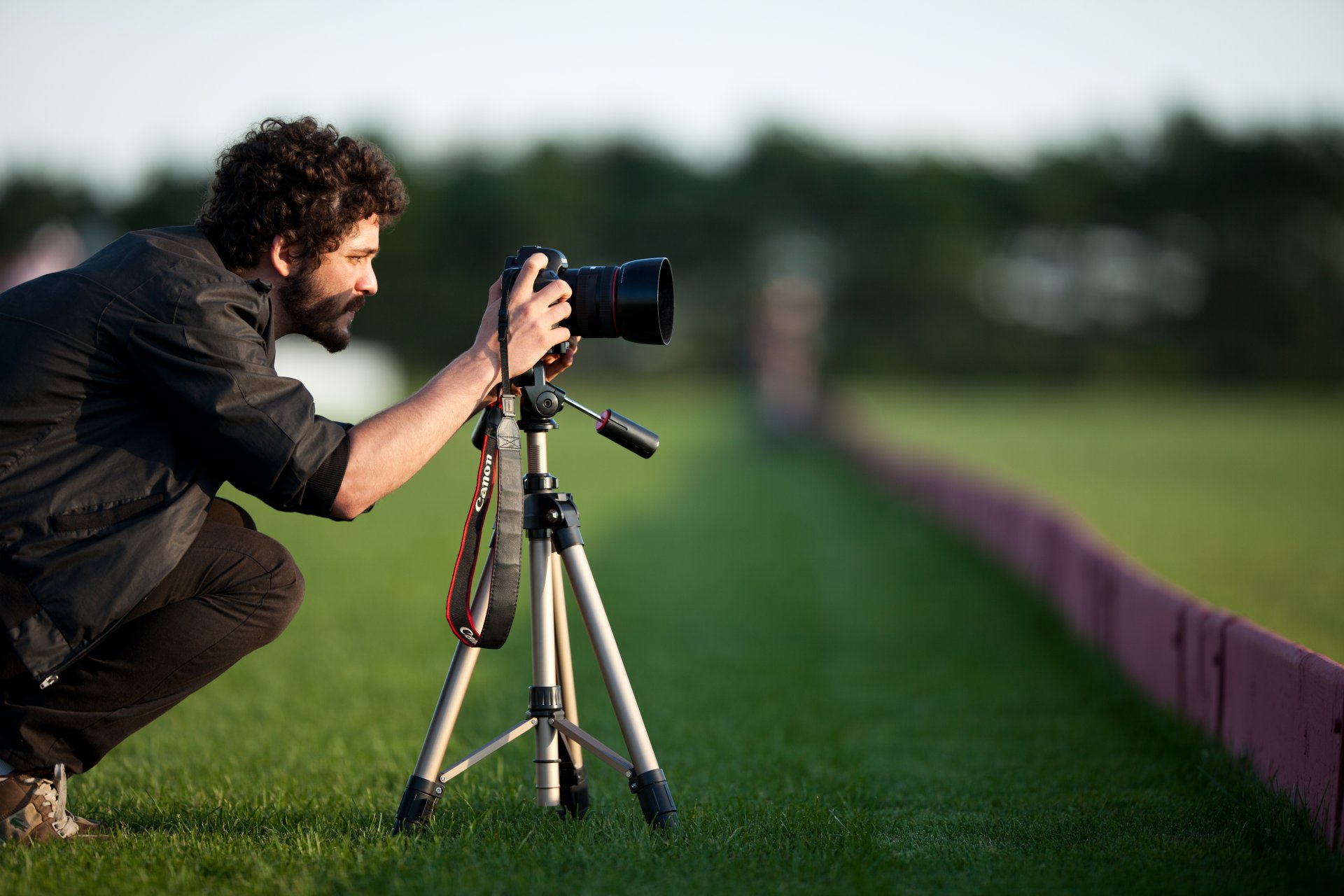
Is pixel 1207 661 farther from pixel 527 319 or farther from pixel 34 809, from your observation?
pixel 34 809

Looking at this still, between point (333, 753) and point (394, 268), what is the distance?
53958 millimetres

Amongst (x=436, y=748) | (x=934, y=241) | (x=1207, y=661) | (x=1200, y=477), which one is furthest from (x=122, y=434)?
(x=934, y=241)

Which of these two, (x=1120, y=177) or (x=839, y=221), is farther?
(x=839, y=221)

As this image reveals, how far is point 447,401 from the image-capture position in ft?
9.18

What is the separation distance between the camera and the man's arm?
8.89 ft

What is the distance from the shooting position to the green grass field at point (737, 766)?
2746 millimetres

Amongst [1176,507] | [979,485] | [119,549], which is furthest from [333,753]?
[1176,507]

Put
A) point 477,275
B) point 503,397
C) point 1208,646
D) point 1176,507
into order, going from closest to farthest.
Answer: point 503,397 → point 1208,646 → point 1176,507 → point 477,275

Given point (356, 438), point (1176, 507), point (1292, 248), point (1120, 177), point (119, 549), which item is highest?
point (1120, 177)

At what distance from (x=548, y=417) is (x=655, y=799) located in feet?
3.22

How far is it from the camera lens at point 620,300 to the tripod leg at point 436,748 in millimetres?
648

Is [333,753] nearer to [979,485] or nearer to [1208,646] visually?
[1208,646]

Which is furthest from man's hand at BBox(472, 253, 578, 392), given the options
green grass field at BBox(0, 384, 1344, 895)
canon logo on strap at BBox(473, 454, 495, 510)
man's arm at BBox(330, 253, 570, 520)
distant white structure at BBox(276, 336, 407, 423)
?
distant white structure at BBox(276, 336, 407, 423)

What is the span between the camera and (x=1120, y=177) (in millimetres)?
58938
